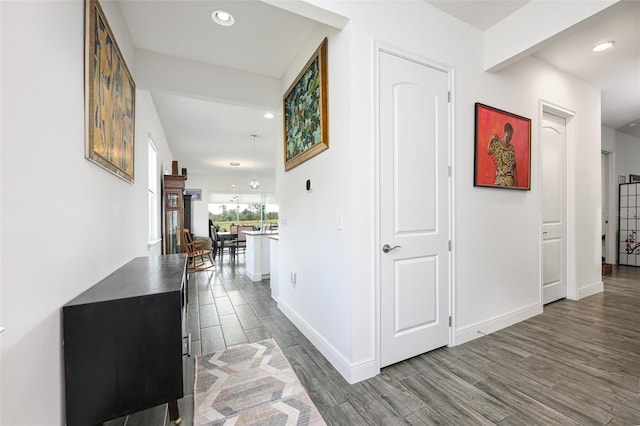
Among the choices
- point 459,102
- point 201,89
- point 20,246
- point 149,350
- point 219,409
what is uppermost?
point 201,89

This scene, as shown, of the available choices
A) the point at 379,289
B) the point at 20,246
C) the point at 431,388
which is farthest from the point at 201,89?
the point at 431,388

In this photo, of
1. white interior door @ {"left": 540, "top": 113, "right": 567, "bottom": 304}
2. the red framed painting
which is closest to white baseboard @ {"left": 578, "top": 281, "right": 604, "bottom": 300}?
white interior door @ {"left": 540, "top": 113, "right": 567, "bottom": 304}

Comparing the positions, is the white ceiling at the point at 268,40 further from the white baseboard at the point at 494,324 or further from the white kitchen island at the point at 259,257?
the white baseboard at the point at 494,324

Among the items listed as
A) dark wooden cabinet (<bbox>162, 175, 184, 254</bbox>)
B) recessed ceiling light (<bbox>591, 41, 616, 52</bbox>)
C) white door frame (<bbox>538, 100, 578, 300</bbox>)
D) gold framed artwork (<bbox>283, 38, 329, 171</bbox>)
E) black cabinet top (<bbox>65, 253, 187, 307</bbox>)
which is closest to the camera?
black cabinet top (<bbox>65, 253, 187, 307</bbox>)

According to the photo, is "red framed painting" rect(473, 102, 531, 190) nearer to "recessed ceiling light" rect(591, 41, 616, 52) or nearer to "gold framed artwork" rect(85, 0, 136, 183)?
"recessed ceiling light" rect(591, 41, 616, 52)

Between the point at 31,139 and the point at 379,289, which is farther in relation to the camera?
the point at 379,289

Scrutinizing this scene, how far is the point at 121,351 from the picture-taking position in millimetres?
1264

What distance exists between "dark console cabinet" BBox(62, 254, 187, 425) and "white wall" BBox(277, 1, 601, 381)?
3.61 feet

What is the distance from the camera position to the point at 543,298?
3.15m

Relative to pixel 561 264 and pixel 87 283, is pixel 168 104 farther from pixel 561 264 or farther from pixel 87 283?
pixel 561 264

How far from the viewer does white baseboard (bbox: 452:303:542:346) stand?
2.30 m

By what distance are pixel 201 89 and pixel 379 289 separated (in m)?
2.65

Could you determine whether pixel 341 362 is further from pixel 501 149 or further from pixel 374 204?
pixel 501 149

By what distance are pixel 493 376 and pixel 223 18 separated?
11.1 ft
